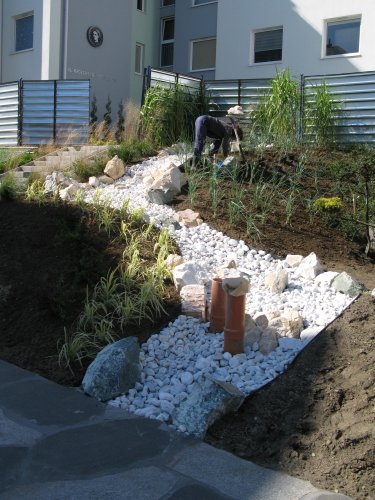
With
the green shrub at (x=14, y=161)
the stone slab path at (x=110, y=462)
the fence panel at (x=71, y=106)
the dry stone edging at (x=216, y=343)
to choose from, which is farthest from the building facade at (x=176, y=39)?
the stone slab path at (x=110, y=462)

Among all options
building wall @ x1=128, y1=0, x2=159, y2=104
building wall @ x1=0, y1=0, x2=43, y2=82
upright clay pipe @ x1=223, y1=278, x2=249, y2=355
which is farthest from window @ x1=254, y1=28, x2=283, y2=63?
upright clay pipe @ x1=223, y1=278, x2=249, y2=355

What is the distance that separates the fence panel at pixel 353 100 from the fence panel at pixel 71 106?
17.0ft

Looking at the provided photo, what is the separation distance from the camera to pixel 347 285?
5324mm

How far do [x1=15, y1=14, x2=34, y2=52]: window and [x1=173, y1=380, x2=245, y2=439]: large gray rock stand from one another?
55.4 ft

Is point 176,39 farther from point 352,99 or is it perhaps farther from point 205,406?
point 205,406

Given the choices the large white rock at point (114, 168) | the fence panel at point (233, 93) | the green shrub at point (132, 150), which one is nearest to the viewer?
the large white rock at point (114, 168)

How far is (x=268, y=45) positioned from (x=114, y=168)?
9.79 meters

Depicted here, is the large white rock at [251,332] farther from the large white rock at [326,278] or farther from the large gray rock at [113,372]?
the large white rock at [326,278]

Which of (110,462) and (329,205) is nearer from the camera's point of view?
(110,462)

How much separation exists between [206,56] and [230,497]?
19.1 metres

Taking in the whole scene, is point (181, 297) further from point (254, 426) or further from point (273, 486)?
point (273, 486)

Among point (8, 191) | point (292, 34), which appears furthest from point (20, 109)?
point (292, 34)

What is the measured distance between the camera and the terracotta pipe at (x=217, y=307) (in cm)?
489

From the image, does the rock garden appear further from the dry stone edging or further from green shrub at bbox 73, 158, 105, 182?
green shrub at bbox 73, 158, 105, 182
